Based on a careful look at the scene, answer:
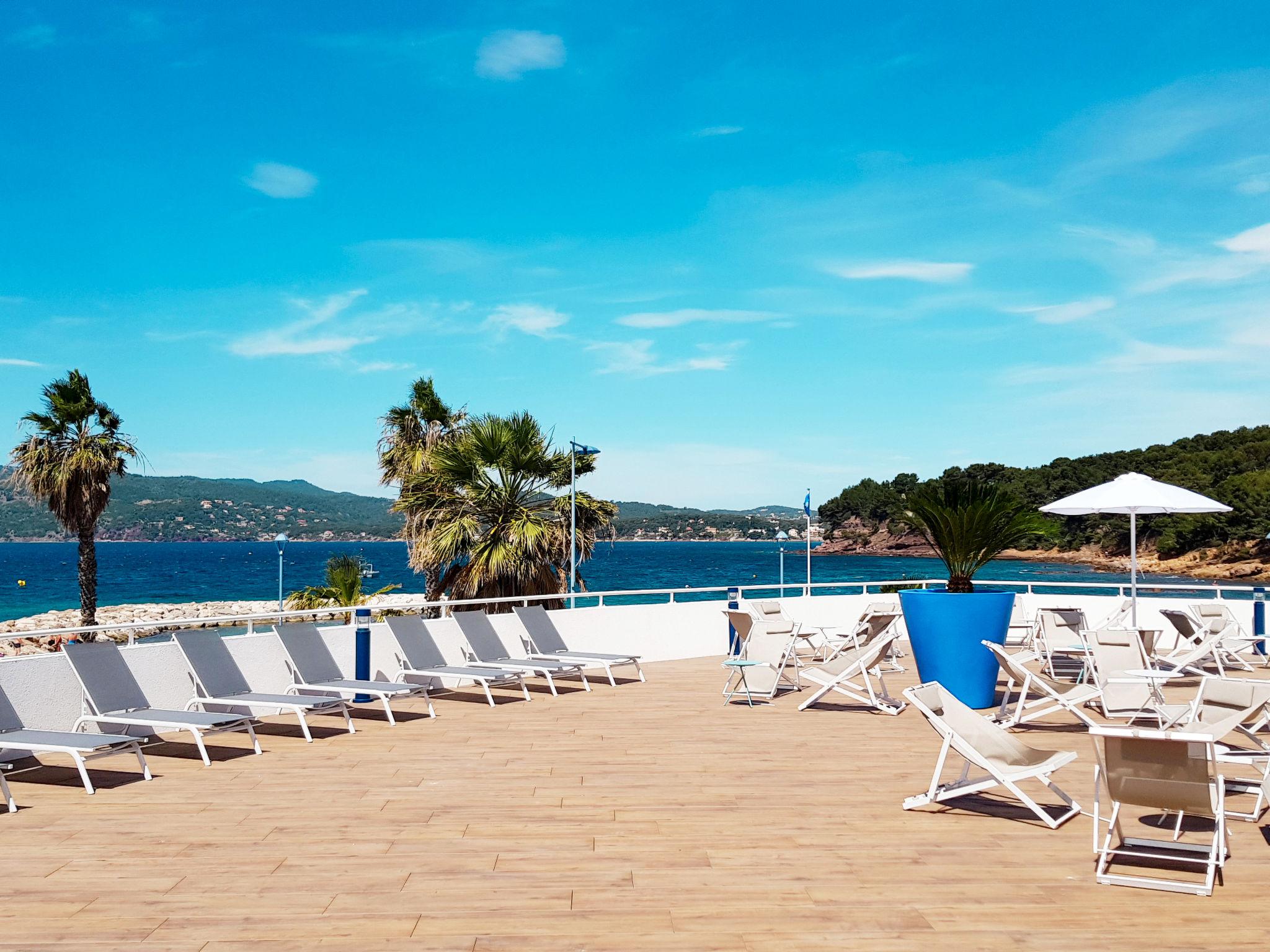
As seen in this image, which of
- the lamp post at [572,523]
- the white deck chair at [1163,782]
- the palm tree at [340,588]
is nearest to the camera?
the white deck chair at [1163,782]

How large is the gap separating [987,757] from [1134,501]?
22.2 feet

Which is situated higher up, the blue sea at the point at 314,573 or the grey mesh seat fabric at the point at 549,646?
the grey mesh seat fabric at the point at 549,646

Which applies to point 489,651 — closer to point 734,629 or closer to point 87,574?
point 734,629

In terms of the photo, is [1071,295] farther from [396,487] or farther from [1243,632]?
[396,487]

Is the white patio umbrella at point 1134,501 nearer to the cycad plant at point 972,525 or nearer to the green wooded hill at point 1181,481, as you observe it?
the cycad plant at point 972,525

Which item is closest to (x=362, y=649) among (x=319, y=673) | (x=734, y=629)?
(x=319, y=673)

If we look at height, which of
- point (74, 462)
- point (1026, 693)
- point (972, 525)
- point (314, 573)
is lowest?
point (314, 573)

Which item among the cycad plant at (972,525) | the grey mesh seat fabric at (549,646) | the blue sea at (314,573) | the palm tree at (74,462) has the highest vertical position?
the palm tree at (74,462)

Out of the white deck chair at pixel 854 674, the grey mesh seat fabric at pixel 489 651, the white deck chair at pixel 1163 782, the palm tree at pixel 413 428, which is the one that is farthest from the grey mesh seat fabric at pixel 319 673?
the palm tree at pixel 413 428

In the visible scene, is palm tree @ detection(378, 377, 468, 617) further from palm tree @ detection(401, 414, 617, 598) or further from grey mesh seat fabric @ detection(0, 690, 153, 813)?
Result: grey mesh seat fabric @ detection(0, 690, 153, 813)

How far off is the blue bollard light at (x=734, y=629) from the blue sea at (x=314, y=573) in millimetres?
48025

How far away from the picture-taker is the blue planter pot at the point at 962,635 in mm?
9227

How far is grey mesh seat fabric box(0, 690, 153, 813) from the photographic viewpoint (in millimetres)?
6047

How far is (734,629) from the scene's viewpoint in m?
13.4
